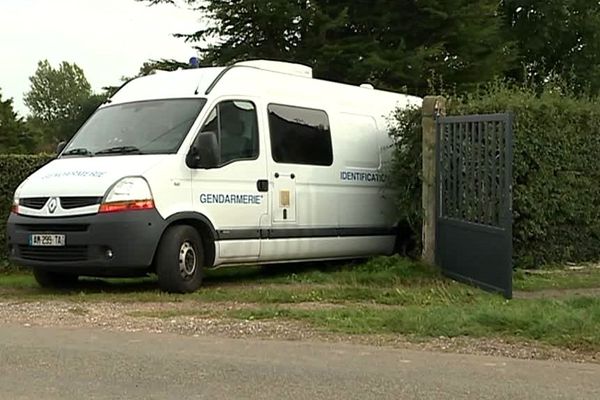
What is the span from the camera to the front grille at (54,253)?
10508 millimetres

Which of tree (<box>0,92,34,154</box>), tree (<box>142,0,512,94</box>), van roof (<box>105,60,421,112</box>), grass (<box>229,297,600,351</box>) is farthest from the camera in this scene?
tree (<box>0,92,34,154</box>)

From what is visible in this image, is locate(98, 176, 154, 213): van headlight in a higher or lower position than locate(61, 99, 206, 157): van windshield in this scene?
lower

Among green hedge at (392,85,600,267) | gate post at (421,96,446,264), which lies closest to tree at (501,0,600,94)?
green hedge at (392,85,600,267)

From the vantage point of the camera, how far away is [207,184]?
11180mm

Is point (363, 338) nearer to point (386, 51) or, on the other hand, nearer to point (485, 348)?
point (485, 348)

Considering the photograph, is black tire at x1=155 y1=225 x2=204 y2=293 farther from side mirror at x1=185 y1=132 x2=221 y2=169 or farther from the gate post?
the gate post

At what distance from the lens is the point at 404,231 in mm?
14250

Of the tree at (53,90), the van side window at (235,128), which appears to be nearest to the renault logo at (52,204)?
the van side window at (235,128)

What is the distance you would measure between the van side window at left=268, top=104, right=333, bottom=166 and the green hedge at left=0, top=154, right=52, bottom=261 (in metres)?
3.81

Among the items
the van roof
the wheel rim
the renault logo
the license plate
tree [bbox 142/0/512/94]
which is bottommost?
the wheel rim

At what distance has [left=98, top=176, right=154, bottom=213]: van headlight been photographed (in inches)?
408

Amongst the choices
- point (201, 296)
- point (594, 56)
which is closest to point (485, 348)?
point (201, 296)

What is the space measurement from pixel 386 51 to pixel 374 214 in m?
11.9

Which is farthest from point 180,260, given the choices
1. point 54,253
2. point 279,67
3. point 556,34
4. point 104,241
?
point 556,34
